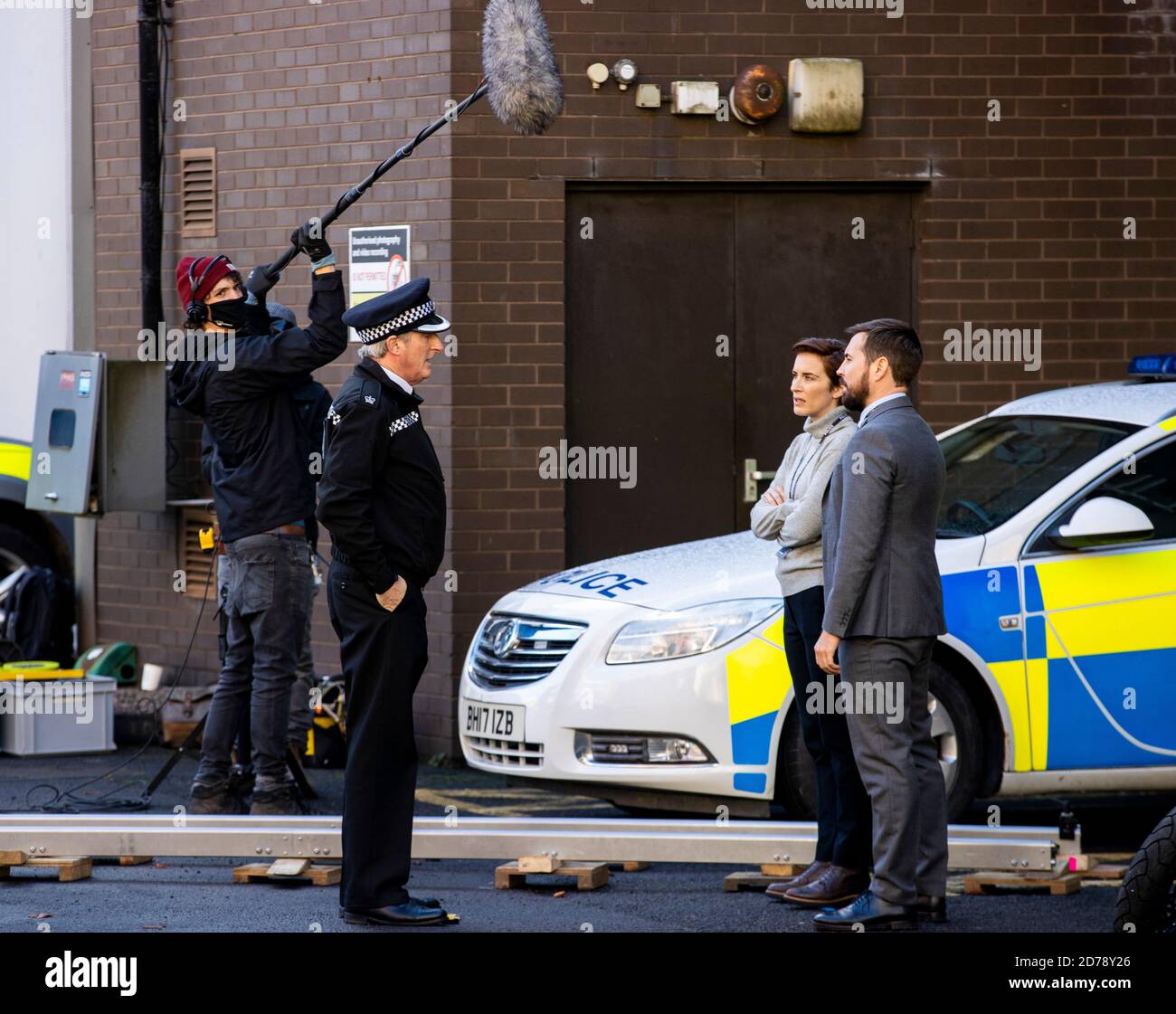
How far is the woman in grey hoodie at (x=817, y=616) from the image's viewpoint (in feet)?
22.0

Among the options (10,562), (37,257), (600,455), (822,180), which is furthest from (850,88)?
(10,562)

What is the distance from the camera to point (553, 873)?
7133 millimetres

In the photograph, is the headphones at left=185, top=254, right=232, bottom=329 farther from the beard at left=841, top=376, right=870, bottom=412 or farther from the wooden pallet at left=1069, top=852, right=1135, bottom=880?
the wooden pallet at left=1069, top=852, right=1135, bottom=880

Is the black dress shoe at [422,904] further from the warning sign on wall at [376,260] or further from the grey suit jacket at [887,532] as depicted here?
the warning sign on wall at [376,260]

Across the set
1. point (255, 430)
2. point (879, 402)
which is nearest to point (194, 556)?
point (255, 430)

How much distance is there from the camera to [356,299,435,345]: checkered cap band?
6.30m

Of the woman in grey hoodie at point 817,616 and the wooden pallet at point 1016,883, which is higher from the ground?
the woman in grey hoodie at point 817,616

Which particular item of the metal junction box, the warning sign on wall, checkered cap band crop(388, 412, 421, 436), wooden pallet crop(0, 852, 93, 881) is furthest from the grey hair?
the metal junction box

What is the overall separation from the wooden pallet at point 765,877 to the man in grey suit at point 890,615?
2.42 ft

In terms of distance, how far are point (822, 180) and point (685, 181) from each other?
0.77 metres

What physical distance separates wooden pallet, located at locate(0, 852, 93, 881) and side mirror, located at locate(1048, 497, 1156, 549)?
3973mm
